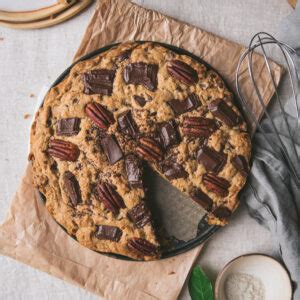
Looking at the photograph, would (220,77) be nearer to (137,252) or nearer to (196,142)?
(196,142)

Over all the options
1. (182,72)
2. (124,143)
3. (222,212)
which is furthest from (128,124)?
(222,212)

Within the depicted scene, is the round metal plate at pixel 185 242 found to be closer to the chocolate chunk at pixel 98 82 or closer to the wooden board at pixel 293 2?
the chocolate chunk at pixel 98 82

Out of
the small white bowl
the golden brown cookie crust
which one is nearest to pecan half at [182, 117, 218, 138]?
the golden brown cookie crust

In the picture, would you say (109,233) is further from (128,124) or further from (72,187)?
(128,124)

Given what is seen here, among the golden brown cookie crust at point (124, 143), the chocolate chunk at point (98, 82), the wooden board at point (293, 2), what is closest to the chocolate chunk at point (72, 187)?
the golden brown cookie crust at point (124, 143)

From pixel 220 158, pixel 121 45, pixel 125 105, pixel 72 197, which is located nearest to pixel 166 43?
pixel 121 45

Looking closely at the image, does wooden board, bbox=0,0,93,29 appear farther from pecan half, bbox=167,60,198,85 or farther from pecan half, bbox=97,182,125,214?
pecan half, bbox=97,182,125,214

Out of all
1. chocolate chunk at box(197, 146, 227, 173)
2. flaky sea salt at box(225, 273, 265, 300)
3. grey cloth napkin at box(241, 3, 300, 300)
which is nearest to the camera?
chocolate chunk at box(197, 146, 227, 173)
